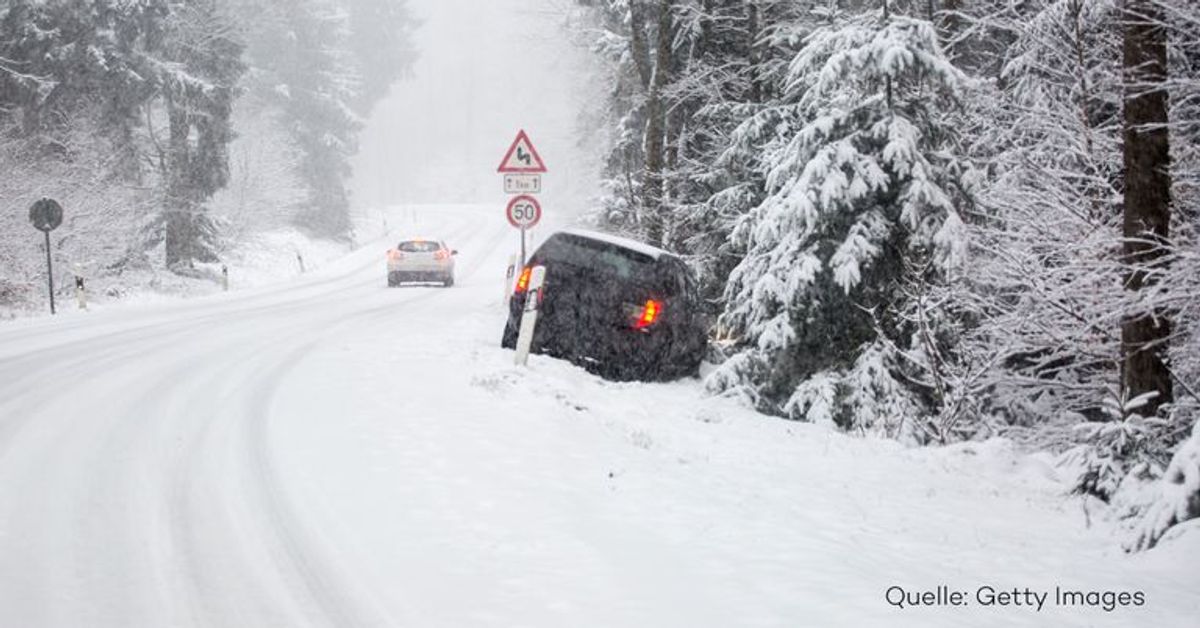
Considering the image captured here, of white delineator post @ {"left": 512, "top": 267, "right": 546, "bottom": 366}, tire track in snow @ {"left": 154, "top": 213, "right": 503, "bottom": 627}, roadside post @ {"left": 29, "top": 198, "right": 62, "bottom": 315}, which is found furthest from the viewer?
roadside post @ {"left": 29, "top": 198, "right": 62, "bottom": 315}

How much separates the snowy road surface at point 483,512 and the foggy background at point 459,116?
80606 millimetres

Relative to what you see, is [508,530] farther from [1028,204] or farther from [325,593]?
[1028,204]

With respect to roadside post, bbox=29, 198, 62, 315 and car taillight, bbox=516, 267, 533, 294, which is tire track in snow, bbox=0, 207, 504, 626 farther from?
roadside post, bbox=29, 198, 62, 315

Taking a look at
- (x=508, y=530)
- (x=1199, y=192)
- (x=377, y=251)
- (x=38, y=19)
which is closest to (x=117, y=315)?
(x=38, y=19)

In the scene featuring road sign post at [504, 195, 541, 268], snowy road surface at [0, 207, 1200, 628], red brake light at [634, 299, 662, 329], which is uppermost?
road sign post at [504, 195, 541, 268]

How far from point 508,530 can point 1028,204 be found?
23.2 feet

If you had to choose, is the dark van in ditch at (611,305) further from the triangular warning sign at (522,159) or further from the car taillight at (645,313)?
the triangular warning sign at (522,159)

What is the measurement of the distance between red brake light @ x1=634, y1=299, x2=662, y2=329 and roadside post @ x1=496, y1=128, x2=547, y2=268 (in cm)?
457

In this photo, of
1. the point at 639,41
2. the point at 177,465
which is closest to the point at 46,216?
the point at 639,41

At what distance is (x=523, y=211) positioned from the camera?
1537 centimetres

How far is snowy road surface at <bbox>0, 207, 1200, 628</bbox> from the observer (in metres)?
3.92

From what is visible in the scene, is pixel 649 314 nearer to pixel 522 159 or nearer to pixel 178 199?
pixel 522 159

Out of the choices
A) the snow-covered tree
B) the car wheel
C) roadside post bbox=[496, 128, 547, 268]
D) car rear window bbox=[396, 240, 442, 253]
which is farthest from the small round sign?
the snow-covered tree

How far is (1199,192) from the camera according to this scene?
8.65 meters
